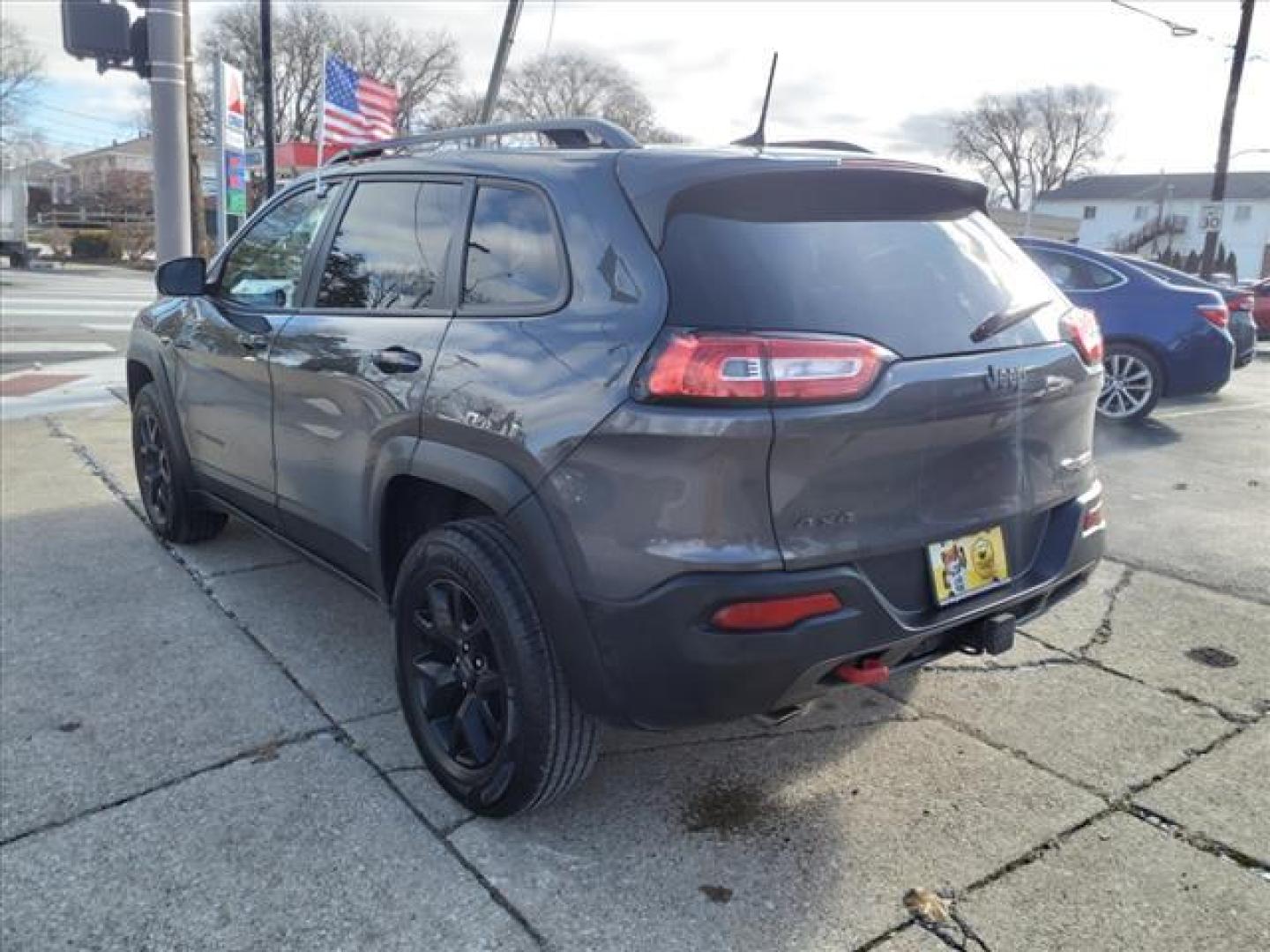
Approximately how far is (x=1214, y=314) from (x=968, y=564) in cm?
724

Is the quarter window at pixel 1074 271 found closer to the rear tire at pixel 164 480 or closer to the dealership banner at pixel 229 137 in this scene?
the rear tire at pixel 164 480

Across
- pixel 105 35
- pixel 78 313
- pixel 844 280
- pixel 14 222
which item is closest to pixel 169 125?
pixel 105 35

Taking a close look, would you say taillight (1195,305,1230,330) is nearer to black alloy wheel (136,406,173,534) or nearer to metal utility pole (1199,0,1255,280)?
black alloy wheel (136,406,173,534)

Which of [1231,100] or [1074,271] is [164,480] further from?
[1231,100]

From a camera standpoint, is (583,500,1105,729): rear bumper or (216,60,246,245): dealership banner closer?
(583,500,1105,729): rear bumper

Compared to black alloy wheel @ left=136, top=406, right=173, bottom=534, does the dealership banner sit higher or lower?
higher

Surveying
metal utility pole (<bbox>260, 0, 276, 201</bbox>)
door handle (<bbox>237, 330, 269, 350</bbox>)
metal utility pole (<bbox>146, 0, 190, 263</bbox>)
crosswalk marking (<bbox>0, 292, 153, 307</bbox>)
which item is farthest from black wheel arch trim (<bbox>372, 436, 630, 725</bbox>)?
crosswalk marking (<bbox>0, 292, 153, 307</bbox>)

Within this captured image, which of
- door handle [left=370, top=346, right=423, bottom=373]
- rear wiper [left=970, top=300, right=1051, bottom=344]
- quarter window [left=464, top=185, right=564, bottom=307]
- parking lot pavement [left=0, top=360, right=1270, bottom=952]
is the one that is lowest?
parking lot pavement [left=0, top=360, right=1270, bottom=952]

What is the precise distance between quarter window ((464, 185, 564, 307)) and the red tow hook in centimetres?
114

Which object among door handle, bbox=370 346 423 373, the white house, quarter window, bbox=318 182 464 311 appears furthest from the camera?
the white house

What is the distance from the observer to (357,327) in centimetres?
316

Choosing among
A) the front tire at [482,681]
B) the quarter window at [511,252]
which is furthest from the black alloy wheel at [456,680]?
the quarter window at [511,252]

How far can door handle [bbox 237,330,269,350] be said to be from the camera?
3.69 m

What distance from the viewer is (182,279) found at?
4.24 m
